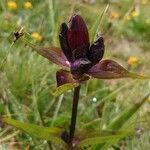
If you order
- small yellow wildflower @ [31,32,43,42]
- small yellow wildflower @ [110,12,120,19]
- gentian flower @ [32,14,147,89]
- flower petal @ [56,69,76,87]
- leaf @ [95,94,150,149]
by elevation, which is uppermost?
small yellow wildflower @ [110,12,120,19]

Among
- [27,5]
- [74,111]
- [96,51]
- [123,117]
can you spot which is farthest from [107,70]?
[27,5]

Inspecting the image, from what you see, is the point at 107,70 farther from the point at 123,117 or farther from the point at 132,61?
the point at 132,61

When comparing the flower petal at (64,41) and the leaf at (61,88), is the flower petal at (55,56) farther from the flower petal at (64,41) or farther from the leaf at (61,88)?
the leaf at (61,88)

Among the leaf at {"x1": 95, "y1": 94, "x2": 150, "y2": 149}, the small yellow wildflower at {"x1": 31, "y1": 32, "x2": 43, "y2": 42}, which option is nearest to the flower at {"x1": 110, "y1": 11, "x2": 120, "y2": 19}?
the small yellow wildflower at {"x1": 31, "y1": 32, "x2": 43, "y2": 42}

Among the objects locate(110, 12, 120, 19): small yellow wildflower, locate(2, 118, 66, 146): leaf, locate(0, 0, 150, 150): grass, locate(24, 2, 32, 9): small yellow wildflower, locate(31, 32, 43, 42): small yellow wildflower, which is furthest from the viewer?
locate(110, 12, 120, 19): small yellow wildflower

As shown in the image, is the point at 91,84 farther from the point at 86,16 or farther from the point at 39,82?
the point at 86,16

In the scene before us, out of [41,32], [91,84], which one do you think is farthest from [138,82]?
[41,32]

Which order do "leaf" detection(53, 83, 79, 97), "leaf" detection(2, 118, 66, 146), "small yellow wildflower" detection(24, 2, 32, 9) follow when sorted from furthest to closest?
"small yellow wildflower" detection(24, 2, 32, 9), "leaf" detection(2, 118, 66, 146), "leaf" detection(53, 83, 79, 97)

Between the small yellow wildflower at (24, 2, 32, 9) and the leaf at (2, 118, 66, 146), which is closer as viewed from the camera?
the leaf at (2, 118, 66, 146)

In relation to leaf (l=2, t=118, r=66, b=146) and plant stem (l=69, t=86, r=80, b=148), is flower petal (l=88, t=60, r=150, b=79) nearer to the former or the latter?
plant stem (l=69, t=86, r=80, b=148)
